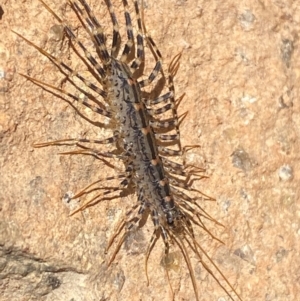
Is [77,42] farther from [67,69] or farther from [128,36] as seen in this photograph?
[128,36]

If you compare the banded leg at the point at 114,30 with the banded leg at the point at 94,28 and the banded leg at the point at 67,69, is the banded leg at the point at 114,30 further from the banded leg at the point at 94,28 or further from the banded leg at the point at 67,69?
the banded leg at the point at 67,69

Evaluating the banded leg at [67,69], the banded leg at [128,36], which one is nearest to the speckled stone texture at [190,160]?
the banded leg at [67,69]

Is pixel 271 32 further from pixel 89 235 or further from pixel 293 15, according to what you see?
pixel 89 235

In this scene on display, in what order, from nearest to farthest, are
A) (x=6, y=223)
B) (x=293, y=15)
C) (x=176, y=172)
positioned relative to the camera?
1. (x=6, y=223)
2. (x=176, y=172)
3. (x=293, y=15)

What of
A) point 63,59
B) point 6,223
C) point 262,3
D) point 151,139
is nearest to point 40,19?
point 63,59

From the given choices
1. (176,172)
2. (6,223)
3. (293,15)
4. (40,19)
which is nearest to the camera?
(6,223)

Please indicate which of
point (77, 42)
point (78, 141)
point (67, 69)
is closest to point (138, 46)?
point (77, 42)
